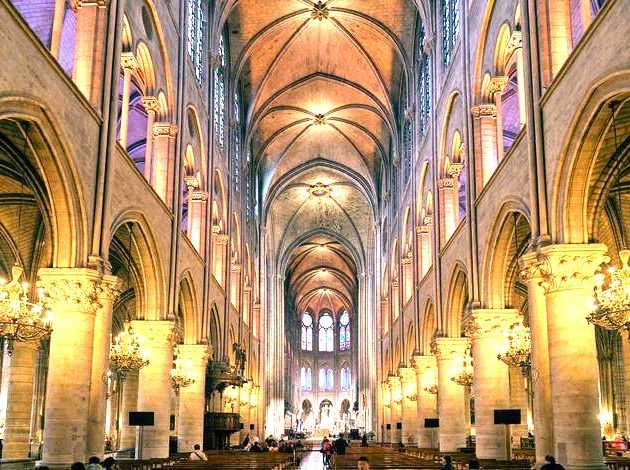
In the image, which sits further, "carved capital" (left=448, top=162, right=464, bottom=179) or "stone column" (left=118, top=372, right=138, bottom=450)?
"stone column" (left=118, top=372, right=138, bottom=450)

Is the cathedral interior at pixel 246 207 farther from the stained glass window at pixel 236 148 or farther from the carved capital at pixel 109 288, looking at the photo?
the stained glass window at pixel 236 148

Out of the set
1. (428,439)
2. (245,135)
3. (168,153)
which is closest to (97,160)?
(168,153)

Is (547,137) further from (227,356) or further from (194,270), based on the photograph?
(227,356)

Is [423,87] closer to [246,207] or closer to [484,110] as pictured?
[484,110]

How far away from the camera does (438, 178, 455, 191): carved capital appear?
26.2 metres

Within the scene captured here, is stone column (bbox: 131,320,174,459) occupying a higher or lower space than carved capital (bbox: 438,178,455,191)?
lower

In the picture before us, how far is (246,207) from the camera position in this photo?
141ft

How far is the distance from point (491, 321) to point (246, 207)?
25157 millimetres

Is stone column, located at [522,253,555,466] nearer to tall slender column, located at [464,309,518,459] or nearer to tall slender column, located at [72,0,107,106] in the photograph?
tall slender column, located at [464,309,518,459]

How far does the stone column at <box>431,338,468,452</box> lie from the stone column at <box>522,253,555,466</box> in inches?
429

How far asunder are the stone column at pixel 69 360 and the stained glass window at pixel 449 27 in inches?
619

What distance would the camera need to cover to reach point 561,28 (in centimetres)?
1447

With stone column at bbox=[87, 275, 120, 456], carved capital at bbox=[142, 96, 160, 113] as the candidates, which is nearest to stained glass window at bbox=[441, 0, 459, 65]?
carved capital at bbox=[142, 96, 160, 113]

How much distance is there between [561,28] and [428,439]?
22.3 m
